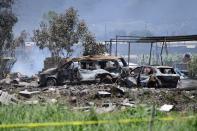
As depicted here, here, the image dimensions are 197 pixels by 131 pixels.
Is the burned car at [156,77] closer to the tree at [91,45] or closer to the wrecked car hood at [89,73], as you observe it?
the wrecked car hood at [89,73]

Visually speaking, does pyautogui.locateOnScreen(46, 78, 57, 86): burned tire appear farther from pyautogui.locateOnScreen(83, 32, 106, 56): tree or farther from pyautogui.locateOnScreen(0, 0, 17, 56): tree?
pyautogui.locateOnScreen(83, 32, 106, 56): tree

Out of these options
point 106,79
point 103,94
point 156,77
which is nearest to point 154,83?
point 156,77

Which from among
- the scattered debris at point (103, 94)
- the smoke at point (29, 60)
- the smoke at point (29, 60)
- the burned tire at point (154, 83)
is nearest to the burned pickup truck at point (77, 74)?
the burned tire at point (154, 83)

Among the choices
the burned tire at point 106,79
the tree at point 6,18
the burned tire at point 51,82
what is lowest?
the burned tire at point 51,82

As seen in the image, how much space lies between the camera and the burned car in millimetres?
28484

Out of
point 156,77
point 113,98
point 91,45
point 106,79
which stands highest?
point 91,45

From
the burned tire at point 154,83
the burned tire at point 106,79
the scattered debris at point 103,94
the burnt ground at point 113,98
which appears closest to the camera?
the burnt ground at point 113,98

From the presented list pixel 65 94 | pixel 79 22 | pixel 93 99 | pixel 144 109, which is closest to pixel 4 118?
pixel 144 109

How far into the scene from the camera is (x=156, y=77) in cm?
2855

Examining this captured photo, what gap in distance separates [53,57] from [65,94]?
32.9 meters

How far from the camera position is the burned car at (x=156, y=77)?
2848cm

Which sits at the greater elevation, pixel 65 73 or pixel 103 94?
pixel 65 73

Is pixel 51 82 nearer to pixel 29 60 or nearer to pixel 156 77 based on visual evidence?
pixel 156 77

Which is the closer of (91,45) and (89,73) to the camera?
(89,73)
